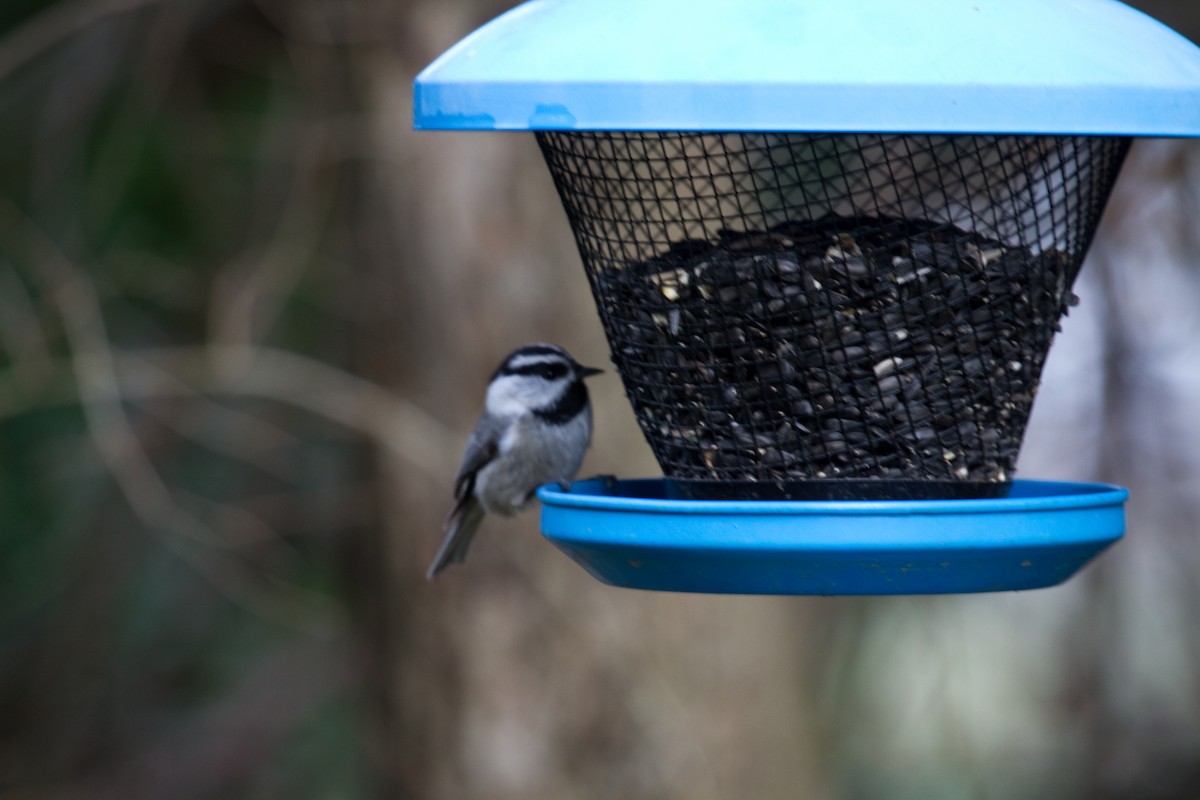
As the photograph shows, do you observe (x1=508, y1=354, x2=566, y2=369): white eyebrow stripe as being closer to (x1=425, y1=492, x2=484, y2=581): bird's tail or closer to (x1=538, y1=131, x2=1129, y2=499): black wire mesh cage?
(x1=425, y1=492, x2=484, y2=581): bird's tail

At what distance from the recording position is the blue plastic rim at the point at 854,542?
271cm

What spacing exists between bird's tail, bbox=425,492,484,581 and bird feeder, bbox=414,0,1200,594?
4.60ft

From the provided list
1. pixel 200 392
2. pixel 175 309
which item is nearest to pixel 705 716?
pixel 200 392

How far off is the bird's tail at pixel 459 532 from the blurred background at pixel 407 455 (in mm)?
640

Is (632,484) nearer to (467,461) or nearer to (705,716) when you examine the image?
(467,461)

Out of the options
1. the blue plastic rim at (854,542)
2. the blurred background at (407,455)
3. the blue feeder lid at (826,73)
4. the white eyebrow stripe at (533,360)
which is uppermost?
the blue feeder lid at (826,73)

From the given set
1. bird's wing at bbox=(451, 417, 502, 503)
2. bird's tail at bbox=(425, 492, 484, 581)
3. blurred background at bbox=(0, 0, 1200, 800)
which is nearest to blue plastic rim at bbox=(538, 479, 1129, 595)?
bird's wing at bbox=(451, 417, 502, 503)

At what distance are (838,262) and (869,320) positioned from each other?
15cm

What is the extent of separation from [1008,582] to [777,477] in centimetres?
61

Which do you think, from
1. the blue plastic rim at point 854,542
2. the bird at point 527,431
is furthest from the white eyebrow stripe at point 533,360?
the blue plastic rim at point 854,542

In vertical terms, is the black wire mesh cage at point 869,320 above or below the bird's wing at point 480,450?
above

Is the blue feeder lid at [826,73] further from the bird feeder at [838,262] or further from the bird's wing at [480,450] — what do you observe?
the bird's wing at [480,450]

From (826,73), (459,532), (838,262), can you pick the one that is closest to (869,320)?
(838,262)

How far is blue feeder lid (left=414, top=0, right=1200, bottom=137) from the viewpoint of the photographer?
2.32 meters
